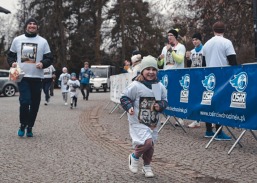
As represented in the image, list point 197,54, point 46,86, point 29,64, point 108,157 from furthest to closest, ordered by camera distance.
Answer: point 46,86
point 197,54
point 29,64
point 108,157

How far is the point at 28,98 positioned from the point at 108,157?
2.51m

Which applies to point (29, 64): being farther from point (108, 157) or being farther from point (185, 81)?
point (185, 81)

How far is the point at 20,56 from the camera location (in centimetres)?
903

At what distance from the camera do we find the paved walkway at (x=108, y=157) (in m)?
5.78

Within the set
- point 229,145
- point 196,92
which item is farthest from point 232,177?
point 196,92

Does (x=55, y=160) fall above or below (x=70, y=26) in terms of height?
below

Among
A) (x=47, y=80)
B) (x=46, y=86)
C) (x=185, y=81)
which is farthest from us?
(x=47, y=80)

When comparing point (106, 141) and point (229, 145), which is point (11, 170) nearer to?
point (106, 141)

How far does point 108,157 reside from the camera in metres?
7.08

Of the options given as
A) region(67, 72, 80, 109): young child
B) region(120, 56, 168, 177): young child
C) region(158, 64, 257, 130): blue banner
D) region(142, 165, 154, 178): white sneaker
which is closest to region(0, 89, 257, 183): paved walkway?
region(142, 165, 154, 178): white sneaker

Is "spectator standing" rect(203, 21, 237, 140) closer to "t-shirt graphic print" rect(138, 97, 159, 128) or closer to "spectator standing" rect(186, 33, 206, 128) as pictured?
"spectator standing" rect(186, 33, 206, 128)

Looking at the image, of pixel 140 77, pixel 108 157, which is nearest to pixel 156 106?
pixel 140 77

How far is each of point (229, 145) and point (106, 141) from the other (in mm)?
2205

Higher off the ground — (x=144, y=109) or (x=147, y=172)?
(x=144, y=109)
